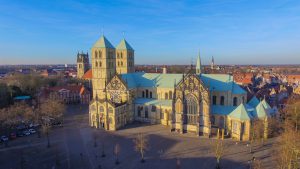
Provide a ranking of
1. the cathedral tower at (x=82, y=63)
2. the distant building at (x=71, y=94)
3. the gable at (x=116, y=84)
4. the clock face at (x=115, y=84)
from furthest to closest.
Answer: the cathedral tower at (x=82, y=63) < the distant building at (x=71, y=94) < the clock face at (x=115, y=84) < the gable at (x=116, y=84)

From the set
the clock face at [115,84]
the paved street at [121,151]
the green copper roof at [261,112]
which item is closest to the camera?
the paved street at [121,151]

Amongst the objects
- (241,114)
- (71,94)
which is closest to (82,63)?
(71,94)

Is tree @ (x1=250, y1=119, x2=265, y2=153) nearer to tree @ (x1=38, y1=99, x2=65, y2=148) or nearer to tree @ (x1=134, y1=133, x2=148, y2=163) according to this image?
tree @ (x1=134, y1=133, x2=148, y2=163)

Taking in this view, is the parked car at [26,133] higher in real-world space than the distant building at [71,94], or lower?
lower

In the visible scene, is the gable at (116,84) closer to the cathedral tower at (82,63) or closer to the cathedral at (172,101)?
the cathedral at (172,101)

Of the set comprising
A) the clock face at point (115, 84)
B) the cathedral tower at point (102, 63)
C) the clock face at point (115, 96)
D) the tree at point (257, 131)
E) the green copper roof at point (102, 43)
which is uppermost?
the green copper roof at point (102, 43)

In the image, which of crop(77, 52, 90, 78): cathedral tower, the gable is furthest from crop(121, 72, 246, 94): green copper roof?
crop(77, 52, 90, 78): cathedral tower

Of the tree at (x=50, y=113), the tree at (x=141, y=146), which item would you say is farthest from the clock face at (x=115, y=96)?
the tree at (x=141, y=146)

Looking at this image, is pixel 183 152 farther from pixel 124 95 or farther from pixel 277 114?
pixel 277 114
